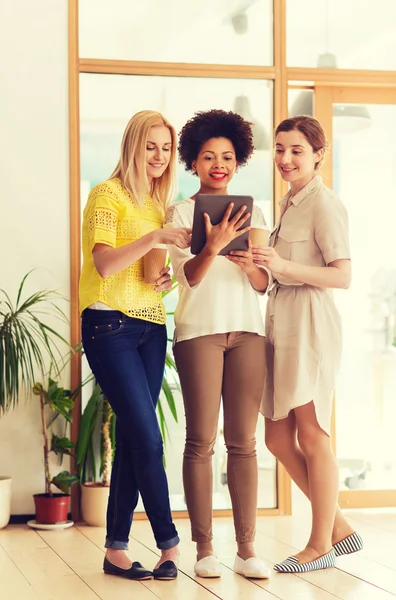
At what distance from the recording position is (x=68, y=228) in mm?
4098

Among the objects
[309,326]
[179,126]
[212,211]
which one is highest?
[179,126]

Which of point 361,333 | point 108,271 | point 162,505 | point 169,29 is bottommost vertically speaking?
point 162,505

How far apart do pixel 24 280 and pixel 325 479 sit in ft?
5.71

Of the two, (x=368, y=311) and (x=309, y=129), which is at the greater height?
(x=309, y=129)

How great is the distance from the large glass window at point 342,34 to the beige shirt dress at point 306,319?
4.89ft

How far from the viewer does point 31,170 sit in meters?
4.07

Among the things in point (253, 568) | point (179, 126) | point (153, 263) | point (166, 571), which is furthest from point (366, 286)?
point (166, 571)

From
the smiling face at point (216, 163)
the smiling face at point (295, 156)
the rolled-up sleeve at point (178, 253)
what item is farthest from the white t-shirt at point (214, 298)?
the smiling face at point (295, 156)

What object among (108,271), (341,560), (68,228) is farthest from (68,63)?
(341,560)

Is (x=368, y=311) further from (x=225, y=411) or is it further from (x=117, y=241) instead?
(x=117, y=241)

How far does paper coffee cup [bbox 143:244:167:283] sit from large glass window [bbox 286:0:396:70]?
1.82 metres

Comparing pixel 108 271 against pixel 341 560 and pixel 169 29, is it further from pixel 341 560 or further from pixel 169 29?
pixel 169 29

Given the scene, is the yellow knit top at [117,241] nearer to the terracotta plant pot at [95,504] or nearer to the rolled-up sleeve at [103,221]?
the rolled-up sleeve at [103,221]

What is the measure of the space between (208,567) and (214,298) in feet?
2.88
